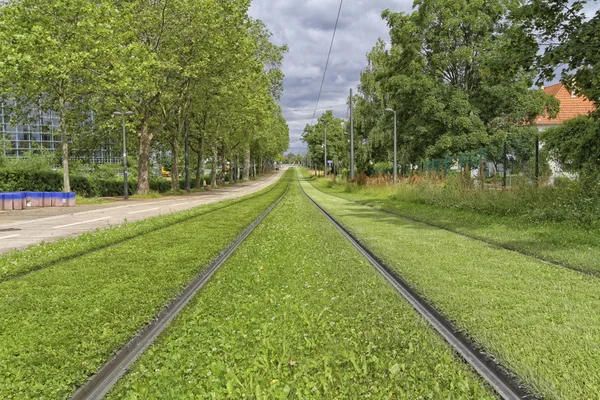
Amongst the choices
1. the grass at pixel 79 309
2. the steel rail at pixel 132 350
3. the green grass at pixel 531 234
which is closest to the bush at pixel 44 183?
the grass at pixel 79 309

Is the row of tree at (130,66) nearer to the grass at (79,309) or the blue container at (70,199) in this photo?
the blue container at (70,199)

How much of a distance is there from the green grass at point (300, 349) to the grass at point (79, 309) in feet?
1.37

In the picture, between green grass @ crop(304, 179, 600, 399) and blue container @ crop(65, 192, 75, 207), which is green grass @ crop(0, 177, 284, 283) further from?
blue container @ crop(65, 192, 75, 207)

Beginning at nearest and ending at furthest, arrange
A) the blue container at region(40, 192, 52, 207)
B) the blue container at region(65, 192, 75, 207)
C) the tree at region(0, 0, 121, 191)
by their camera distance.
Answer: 1. the tree at region(0, 0, 121, 191)
2. the blue container at region(40, 192, 52, 207)
3. the blue container at region(65, 192, 75, 207)

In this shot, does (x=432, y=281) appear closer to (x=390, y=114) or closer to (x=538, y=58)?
(x=538, y=58)

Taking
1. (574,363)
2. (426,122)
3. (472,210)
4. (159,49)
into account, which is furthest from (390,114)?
(574,363)

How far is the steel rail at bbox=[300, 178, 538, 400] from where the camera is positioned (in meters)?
2.97

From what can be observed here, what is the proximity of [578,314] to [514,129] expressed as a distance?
31.0 m

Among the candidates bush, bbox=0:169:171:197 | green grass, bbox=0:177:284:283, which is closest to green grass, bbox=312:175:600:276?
green grass, bbox=0:177:284:283

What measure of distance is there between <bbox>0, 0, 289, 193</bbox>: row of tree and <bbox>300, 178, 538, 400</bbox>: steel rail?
802 inches

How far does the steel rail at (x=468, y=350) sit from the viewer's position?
9.74 ft

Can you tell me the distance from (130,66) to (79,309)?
24.4 metres

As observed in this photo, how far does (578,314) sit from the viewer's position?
4.33m

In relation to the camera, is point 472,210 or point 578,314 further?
point 472,210
